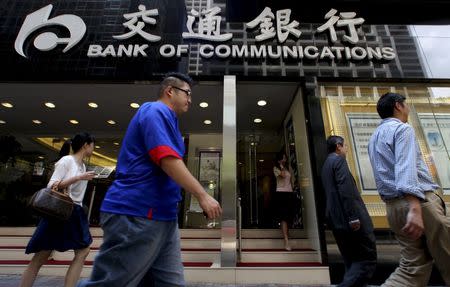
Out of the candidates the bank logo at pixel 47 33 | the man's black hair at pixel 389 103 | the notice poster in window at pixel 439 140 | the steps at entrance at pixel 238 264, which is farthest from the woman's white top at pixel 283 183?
the bank logo at pixel 47 33

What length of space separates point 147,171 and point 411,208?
1.62 m

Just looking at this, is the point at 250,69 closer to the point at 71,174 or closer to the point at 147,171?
the point at 71,174

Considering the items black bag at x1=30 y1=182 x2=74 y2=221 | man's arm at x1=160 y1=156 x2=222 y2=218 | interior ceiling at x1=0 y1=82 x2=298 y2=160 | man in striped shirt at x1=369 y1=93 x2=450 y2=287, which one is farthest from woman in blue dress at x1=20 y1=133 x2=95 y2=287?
interior ceiling at x1=0 y1=82 x2=298 y2=160

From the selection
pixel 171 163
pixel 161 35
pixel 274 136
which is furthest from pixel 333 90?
pixel 171 163

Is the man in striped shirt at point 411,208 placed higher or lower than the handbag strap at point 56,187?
lower

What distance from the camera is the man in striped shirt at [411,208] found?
168 cm

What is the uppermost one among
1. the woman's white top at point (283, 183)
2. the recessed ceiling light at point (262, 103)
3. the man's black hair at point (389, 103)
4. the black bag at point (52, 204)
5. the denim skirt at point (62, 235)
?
the recessed ceiling light at point (262, 103)

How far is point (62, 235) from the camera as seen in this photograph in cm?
261

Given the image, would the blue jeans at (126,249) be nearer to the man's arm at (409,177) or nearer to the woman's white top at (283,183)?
the man's arm at (409,177)

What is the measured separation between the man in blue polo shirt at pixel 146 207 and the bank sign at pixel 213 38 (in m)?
4.34

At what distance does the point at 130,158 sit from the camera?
1430 mm

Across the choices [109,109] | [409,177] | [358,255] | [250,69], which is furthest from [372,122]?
[109,109]

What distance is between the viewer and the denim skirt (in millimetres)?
2545

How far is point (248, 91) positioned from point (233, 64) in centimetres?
80
